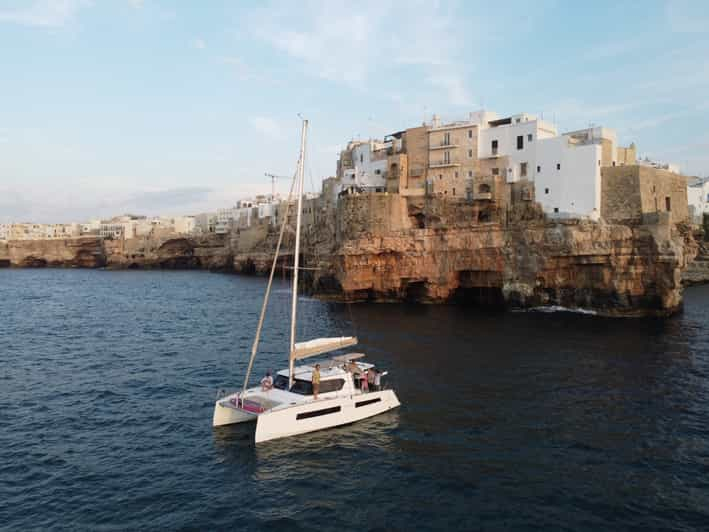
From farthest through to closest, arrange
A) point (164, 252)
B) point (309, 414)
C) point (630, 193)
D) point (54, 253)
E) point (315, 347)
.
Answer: point (54, 253) < point (164, 252) < point (630, 193) < point (315, 347) < point (309, 414)

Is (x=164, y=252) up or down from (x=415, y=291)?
up

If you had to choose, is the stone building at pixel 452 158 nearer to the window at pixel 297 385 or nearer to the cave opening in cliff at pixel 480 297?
the cave opening in cliff at pixel 480 297

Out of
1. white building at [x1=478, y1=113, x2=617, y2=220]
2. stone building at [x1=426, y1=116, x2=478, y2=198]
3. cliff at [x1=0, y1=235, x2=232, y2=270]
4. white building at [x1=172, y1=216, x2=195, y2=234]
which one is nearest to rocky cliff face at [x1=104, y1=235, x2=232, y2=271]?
cliff at [x1=0, y1=235, x2=232, y2=270]

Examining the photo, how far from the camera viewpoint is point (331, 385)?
2384 cm

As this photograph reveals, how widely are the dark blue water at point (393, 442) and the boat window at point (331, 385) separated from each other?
177cm

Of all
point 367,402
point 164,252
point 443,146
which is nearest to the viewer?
point 367,402

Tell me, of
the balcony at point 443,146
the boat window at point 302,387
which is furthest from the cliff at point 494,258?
the boat window at point 302,387

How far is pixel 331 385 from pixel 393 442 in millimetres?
3913

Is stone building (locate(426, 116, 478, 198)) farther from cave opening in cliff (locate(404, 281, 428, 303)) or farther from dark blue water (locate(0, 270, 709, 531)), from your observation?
dark blue water (locate(0, 270, 709, 531))

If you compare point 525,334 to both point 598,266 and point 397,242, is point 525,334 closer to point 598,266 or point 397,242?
point 598,266

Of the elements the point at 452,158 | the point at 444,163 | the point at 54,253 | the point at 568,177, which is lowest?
the point at 54,253

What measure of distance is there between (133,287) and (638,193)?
7281cm

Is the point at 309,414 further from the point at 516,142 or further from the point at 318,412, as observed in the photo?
the point at 516,142

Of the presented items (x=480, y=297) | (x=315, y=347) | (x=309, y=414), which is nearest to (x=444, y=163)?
(x=480, y=297)
